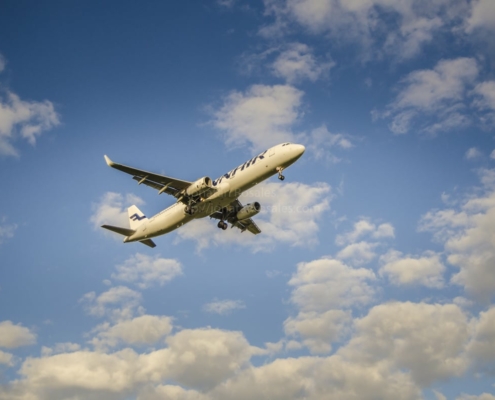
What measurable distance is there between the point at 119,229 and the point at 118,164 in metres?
11.5

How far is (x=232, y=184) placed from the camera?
50969 millimetres

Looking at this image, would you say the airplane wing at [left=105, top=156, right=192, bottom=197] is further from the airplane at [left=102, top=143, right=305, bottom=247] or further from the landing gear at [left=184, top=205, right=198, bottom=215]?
the landing gear at [left=184, top=205, right=198, bottom=215]

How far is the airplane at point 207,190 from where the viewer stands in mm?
49328

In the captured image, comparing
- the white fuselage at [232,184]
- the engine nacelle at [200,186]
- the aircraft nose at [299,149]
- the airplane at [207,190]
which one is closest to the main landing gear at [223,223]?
the airplane at [207,190]

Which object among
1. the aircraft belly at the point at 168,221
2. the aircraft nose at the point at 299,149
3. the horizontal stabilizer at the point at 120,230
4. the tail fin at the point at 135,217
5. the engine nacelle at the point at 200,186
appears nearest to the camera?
the aircraft nose at the point at 299,149

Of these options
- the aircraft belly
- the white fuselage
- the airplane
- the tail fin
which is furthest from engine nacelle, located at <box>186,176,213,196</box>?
the tail fin

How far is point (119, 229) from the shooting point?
58906 millimetres

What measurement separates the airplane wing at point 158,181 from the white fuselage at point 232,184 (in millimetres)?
2233

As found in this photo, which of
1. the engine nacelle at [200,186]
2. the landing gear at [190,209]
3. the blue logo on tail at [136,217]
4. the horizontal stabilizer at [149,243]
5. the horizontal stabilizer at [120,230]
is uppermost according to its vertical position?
the blue logo on tail at [136,217]

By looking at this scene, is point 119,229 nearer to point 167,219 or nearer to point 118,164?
point 167,219

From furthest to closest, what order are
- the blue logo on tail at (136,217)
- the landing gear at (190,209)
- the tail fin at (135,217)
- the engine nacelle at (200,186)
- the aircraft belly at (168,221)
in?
the blue logo on tail at (136,217), the tail fin at (135,217), the aircraft belly at (168,221), the landing gear at (190,209), the engine nacelle at (200,186)

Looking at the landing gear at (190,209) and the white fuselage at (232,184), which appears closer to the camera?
the white fuselage at (232,184)

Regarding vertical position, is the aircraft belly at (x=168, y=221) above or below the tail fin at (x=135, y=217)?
below

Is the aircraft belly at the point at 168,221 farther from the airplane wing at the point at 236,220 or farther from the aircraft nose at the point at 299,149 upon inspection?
the aircraft nose at the point at 299,149
